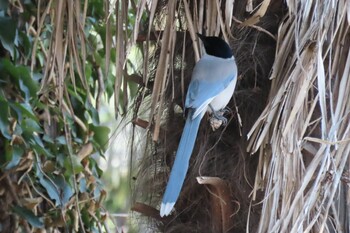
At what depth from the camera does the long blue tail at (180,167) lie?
179cm

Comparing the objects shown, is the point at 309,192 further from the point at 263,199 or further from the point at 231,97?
the point at 231,97

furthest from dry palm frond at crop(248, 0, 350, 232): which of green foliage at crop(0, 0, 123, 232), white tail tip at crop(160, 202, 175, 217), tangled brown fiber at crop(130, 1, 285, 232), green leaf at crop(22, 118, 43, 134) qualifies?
green leaf at crop(22, 118, 43, 134)

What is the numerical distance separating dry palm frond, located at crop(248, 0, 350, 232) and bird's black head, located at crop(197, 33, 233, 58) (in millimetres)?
139

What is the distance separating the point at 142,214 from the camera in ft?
7.25

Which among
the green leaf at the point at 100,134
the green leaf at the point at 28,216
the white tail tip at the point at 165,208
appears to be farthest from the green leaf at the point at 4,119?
the white tail tip at the point at 165,208

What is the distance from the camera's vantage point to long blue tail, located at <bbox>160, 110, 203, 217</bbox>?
1.79 metres

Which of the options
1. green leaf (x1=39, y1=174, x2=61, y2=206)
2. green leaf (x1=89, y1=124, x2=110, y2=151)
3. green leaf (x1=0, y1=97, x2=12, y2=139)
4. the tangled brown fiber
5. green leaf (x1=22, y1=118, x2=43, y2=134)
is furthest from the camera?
green leaf (x1=89, y1=124, x2=110, y2=151)

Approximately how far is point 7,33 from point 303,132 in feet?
3.42

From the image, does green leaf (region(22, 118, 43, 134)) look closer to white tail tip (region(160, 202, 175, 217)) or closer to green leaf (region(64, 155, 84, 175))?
green leaf (region(64, 155, 84, 175))

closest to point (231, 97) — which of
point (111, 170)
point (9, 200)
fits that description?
point (9, 200)

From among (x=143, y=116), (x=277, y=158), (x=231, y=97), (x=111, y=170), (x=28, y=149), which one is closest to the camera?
(x=277, y=158)

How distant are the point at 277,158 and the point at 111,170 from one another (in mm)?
3605

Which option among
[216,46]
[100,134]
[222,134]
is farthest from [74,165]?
[216,46]

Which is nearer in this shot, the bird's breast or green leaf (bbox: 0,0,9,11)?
the bird's breast
